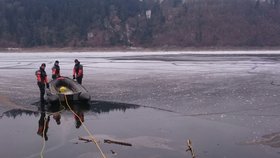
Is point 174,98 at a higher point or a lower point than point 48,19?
lower

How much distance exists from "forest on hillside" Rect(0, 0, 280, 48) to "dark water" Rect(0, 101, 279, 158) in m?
90.6

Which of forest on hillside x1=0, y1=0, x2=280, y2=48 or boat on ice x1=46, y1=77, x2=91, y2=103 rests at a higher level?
forest on hillside x1=0, y1=0, x2=280, y2=48

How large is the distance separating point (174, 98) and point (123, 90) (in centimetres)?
354

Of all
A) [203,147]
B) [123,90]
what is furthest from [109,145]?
[123,90]

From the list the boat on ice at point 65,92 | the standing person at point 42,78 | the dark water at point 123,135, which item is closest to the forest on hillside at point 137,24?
the boat on ice at point 65,92

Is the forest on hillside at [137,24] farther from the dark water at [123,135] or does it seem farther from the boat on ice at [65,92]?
the dark water at [123,135]

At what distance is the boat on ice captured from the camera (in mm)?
15188

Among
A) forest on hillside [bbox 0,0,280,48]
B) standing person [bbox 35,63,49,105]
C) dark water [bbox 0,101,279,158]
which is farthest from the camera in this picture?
forest on hillside [bbox 0,0,280,48]

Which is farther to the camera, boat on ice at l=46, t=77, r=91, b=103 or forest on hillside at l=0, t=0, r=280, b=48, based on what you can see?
forest on hillside at l=0, t=0, r=280, b=48

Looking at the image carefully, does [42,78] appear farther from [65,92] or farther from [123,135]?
[123,135]

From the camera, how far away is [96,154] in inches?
355

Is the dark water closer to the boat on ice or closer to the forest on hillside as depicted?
the boat on ice

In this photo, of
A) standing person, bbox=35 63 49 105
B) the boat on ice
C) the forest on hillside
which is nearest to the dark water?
the boat on ice

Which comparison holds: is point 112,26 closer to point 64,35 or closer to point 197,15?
point 64,35
